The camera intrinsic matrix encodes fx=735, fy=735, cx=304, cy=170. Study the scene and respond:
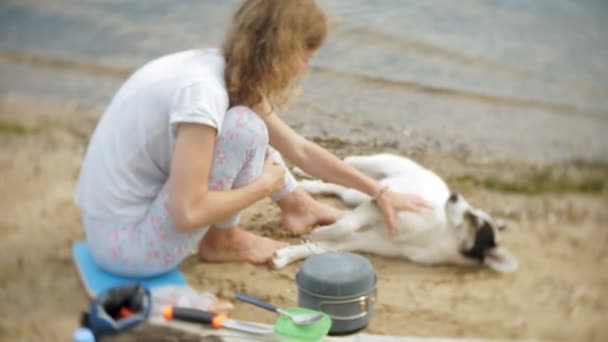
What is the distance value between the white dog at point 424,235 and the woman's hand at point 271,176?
0.30 meters

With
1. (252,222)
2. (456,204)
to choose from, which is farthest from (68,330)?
(456,204)

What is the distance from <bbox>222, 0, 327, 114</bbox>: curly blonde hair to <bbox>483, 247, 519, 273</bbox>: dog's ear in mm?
956

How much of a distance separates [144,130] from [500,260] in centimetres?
127

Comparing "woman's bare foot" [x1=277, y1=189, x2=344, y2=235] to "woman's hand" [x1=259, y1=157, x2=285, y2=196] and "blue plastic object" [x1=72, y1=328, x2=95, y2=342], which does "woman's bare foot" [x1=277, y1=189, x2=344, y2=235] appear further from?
"blue plastic object" [x1=72, y1=328, x2=95, y2=342]

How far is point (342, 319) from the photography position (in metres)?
1.93

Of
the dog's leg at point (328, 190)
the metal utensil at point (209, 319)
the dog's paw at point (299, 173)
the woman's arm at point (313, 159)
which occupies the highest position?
the woman's arm at point (313, 159)

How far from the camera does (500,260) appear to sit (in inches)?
97.4

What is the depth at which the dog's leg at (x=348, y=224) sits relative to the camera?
8.23 ft

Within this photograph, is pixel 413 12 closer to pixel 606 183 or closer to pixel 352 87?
pixel 352 87

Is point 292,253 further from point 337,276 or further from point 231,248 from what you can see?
point 337,276

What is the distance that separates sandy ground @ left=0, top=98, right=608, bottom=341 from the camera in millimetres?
2113

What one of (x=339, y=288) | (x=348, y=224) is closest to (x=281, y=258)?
(x=348, y=224)

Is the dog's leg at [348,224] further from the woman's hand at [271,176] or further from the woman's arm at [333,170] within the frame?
the woman's hand at [271,176]

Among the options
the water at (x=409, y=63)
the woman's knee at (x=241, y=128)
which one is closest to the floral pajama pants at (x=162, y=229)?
the woman's knee at (x=241, y=128)
